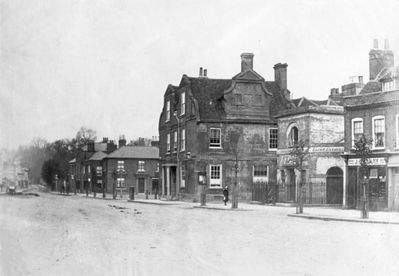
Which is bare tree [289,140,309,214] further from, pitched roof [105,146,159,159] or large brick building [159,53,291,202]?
pitched roof [105,146,159,159]

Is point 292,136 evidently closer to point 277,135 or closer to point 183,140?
point 277,135

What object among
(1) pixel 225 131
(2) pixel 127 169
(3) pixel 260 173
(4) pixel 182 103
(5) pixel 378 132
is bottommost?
(3) pixel 260 173

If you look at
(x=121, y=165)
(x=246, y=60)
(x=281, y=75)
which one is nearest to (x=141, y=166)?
(x=121, y=165)

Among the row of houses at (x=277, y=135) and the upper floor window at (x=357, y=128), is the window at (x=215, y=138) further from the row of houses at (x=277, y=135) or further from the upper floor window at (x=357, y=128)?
the upper floor window at (x=357, y=128)

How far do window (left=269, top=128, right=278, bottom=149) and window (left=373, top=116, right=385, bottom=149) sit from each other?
12541 millimetres

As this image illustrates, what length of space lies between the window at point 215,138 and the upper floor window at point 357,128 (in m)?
11.9

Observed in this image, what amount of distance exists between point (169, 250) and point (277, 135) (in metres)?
30.7

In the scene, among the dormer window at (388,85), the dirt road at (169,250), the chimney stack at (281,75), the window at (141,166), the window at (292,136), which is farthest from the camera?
the window at (141,166)

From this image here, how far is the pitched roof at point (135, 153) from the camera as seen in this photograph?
6619 centimetres

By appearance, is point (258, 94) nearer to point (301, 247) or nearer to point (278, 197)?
point (278, 197)

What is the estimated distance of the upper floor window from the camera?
30375 millimetres

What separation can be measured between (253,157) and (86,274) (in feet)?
103

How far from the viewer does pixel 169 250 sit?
11695 mm

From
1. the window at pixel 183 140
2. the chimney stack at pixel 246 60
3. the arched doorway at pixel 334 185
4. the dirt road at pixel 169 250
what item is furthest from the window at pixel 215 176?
the dirt road at pixel 169 250
